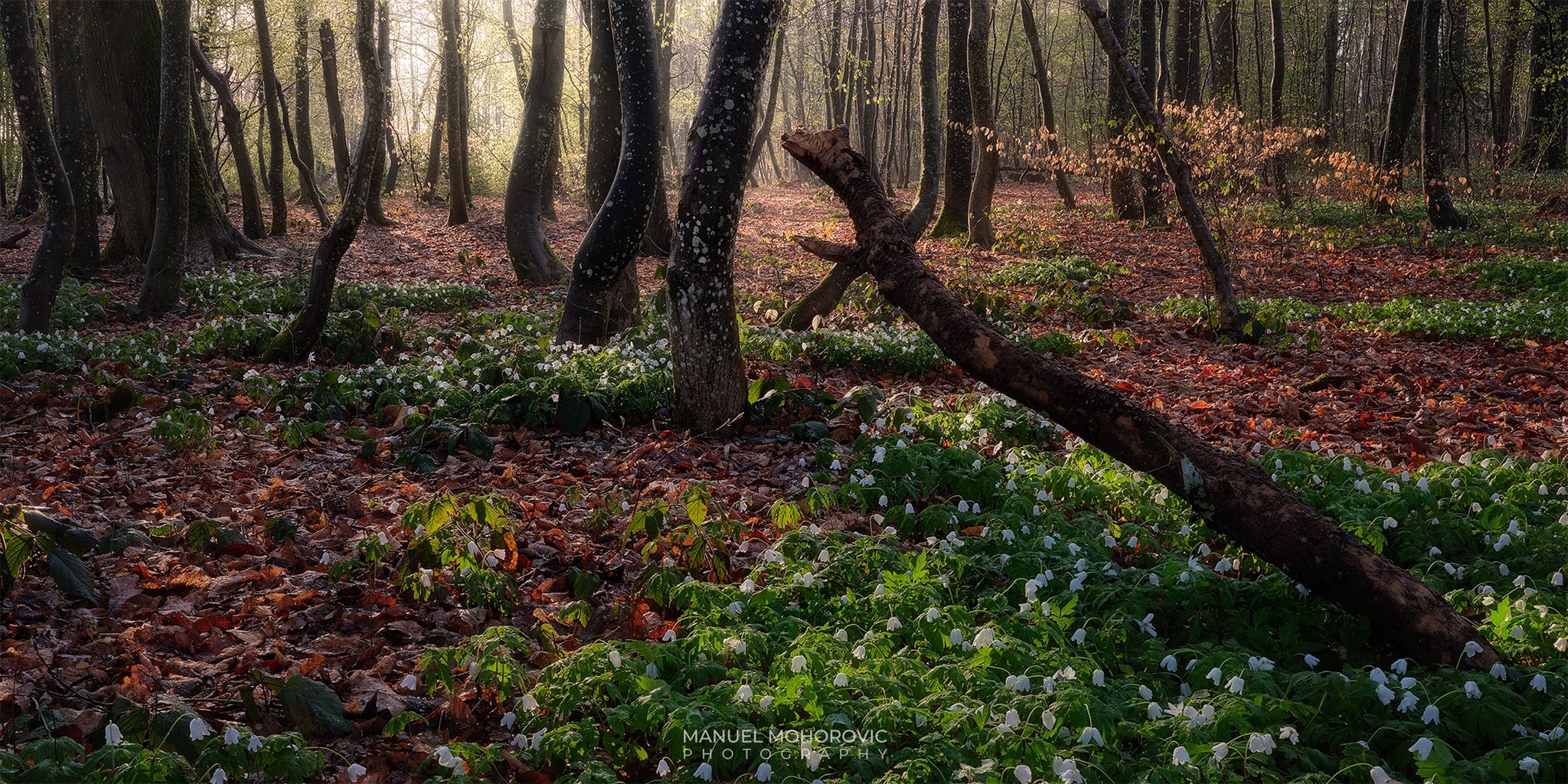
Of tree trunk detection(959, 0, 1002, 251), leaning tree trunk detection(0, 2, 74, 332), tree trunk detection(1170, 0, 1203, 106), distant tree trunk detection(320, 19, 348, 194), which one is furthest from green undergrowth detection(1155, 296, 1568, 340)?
distant tree trunk detection(320, 19, 348, 194)

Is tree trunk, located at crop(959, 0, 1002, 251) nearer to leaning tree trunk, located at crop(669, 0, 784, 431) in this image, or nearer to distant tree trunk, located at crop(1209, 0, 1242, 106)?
distant tree trunk, located at crop(1209, 0, 1242, 106)

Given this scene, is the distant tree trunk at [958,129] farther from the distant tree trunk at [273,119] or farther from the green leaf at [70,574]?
the green leaf at [70,574]

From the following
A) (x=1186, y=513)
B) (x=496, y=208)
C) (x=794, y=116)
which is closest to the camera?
(x=1186, y=513)

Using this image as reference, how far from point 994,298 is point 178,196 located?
30.2 ft

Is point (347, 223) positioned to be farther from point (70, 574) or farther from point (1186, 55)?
point (1186, 55)

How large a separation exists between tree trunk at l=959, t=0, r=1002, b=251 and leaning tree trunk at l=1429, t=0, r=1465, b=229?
797 centimetres

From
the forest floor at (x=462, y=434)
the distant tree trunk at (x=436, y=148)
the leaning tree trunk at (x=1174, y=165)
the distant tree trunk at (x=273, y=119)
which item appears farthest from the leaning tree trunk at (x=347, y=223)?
the distant tree trunk at (x=436, y=148)

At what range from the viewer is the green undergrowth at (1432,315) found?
31.4 ft

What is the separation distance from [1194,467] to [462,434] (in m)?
4.80

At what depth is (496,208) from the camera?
1021 inches

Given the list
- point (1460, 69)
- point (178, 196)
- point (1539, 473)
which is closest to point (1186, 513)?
point (1539, 473)

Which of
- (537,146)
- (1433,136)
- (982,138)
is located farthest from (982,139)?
(1433,136)

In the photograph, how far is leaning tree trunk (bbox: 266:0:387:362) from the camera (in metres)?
8.33

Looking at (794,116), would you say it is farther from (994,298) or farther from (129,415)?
(129,415)
